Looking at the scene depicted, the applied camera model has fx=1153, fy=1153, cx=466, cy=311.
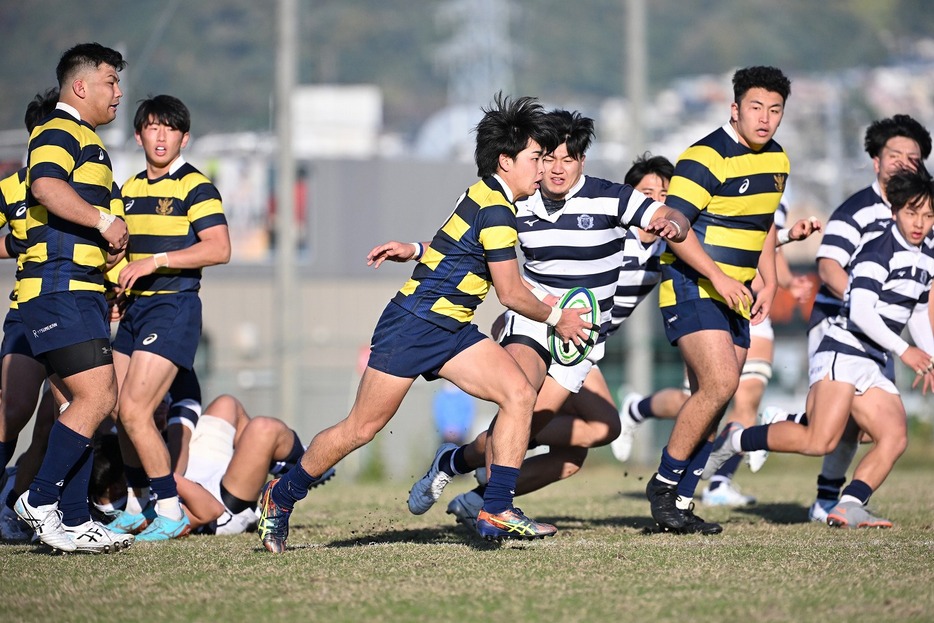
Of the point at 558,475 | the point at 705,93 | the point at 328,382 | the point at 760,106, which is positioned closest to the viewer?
the point at 760,106

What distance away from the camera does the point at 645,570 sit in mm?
5102

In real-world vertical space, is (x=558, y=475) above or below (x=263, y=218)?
below

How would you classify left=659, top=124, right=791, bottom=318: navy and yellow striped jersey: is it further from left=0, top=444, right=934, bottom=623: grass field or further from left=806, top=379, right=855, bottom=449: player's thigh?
left=0, top=444, right=934, bottom=623: grass field

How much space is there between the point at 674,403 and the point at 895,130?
7.78ft

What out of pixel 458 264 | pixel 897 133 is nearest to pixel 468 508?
pixel 458 264

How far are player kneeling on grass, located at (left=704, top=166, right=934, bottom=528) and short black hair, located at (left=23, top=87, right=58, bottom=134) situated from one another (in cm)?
465

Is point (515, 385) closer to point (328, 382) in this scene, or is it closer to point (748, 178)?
point (748, 178)

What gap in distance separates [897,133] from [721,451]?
2323mm

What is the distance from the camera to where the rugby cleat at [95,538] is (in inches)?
224

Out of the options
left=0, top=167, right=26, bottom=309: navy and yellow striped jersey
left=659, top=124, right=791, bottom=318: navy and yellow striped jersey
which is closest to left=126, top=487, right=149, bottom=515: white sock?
left=0, top=167, right=26, bottom=309: navy and yellow striped jersey

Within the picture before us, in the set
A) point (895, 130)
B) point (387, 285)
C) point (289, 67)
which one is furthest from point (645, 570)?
point (387, 285)

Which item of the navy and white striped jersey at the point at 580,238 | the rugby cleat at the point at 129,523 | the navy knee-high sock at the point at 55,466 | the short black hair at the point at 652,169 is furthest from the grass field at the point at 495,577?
the short black hair at the point at 652,169

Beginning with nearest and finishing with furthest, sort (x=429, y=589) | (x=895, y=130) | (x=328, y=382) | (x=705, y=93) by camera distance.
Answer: (x=429, y=589) < (x=895, y=130) < (x=328, y=382) < (x=705, y=93)

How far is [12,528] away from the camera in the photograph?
21.9 ft
